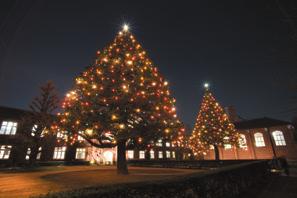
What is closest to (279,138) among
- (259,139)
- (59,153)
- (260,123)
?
(259,139)

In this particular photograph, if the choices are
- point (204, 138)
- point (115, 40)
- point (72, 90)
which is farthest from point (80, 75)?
point (204, 138)

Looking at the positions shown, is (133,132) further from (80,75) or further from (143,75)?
(80,75)

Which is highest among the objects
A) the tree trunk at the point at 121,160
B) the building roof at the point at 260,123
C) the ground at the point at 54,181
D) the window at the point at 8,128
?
the building roof at the point at 260,123

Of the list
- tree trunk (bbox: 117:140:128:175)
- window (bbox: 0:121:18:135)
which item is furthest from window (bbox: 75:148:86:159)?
tree trunk (bbox: 117:140:128:175)

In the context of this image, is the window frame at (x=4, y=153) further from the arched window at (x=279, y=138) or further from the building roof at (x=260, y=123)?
the arched window at (x=279, y=138)

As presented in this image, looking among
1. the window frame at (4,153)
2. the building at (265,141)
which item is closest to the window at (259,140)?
the building at (265,141)

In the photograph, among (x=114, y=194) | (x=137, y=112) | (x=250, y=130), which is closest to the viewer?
(x=114, y=194)

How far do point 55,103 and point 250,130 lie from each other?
4202cm

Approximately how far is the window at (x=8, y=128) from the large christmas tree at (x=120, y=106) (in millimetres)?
22707

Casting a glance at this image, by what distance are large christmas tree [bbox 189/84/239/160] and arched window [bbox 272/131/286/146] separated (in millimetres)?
17795

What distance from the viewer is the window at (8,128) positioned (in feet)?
90.9

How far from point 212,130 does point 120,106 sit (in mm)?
19039

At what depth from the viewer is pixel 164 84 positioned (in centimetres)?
1420

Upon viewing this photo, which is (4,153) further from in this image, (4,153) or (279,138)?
(279,138)
